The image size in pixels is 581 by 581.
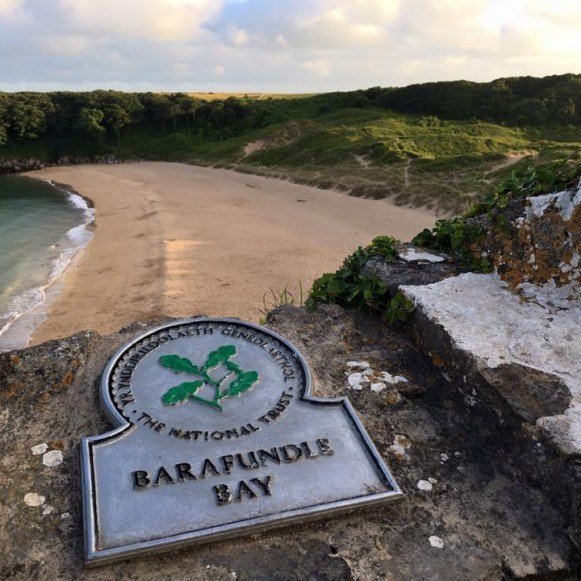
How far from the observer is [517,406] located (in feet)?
8.72

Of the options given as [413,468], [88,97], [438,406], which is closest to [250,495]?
[413,468]

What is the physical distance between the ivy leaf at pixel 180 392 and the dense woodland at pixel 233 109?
133 feet

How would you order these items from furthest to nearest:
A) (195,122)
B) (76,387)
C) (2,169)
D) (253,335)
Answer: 1. (195,122)
2. (2,169)
3. (253,335)
4. (76,387)

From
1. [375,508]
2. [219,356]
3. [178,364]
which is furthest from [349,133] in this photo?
[375,508]

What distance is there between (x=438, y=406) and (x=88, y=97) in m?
54.5

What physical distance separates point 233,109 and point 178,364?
54.1 metres

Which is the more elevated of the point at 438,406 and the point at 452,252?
the point at 452,252

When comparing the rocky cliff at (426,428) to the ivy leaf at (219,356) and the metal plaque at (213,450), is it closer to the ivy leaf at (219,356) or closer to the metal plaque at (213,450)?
the metal plaque at (213,450)

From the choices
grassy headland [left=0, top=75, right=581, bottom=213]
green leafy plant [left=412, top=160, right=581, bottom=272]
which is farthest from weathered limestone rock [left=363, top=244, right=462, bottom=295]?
grassy headland [left=0, top=75, right=581, bottom=213]

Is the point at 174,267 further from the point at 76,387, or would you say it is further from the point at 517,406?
A: the point at 517,406

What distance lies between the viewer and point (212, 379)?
3.06 metres

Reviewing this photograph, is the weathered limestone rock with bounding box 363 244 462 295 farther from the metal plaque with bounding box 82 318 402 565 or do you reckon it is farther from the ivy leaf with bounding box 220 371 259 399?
the ivy leaf with bounding box 220 371 259 399

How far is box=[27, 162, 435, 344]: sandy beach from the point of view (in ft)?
37.9

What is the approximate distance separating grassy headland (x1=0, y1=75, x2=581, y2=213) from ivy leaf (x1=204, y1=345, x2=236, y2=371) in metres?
18.5
